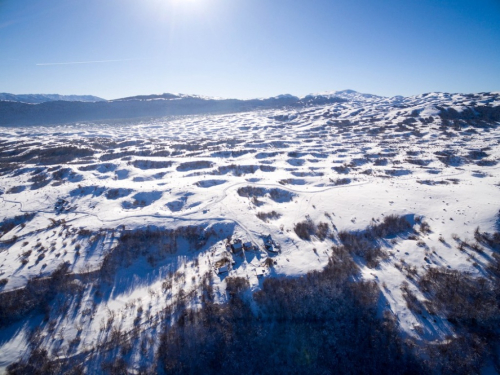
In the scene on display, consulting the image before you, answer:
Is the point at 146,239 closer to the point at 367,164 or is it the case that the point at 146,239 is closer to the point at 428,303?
the point at 428,303

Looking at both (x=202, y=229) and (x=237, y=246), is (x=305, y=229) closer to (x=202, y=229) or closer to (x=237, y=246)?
(x=237, y=246)

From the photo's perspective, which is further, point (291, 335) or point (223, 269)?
point (223, 269)

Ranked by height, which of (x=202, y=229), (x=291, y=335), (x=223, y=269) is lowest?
(x=291, y=335)

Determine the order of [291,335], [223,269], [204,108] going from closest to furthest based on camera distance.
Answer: [291,335], [223,269], [204,108]

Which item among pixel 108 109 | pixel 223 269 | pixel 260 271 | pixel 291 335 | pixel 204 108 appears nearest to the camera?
pixel 291 335

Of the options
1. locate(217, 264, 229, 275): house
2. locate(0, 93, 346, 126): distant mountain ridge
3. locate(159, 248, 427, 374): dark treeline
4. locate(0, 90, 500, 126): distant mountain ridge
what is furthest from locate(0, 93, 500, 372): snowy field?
locate(0, 93, 346, 126): distant mountain ridge

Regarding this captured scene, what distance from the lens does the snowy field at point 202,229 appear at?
41.7ft

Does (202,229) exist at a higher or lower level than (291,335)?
higher

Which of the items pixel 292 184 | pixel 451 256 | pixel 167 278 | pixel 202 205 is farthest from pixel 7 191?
pixel 451 256

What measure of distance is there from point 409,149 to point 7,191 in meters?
64.9

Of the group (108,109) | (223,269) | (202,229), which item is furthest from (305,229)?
(108,109)

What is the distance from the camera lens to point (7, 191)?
92.8ft

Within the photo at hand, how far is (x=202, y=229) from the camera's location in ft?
65.0

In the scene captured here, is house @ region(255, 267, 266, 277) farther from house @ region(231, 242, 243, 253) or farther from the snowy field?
house @ region(231, 242, 243, 253)
